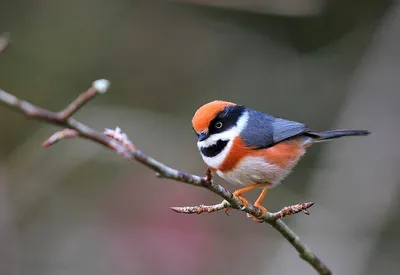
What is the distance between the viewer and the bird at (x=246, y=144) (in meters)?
2.16

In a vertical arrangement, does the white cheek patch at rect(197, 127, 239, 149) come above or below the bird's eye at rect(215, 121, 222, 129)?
below

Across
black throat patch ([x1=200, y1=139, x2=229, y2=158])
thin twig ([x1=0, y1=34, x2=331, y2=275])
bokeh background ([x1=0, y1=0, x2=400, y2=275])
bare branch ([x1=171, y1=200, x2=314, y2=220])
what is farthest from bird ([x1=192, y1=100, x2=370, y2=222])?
bokeh background ([x1=0, y1=0, x2=400, y2=275])

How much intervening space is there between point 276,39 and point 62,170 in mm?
2721

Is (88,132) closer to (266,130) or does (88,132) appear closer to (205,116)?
(205,116)

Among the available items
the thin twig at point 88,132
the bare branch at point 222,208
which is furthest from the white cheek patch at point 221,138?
the thin twig at point 88,132

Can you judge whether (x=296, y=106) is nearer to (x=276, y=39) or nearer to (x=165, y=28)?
(x=276, y=39)

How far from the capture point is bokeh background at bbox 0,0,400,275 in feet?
14.4

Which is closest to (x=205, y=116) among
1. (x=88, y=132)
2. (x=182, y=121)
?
(x=88, y=132)

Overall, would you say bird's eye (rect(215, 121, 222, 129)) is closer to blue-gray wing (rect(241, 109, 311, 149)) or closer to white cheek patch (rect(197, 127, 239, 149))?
white cheek patch (rect(197, 127, 239, 149))

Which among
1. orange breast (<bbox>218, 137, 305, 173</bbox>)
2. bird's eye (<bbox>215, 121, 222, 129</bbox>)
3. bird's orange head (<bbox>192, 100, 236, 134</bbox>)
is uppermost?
bird's orange head (<bbox>192, 100, 236, 134</bbox>)

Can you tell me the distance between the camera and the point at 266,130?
8.12 ft

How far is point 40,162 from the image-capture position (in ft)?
16.4

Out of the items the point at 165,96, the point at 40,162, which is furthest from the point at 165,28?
the point at 40,162

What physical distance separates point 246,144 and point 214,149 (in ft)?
0.58
